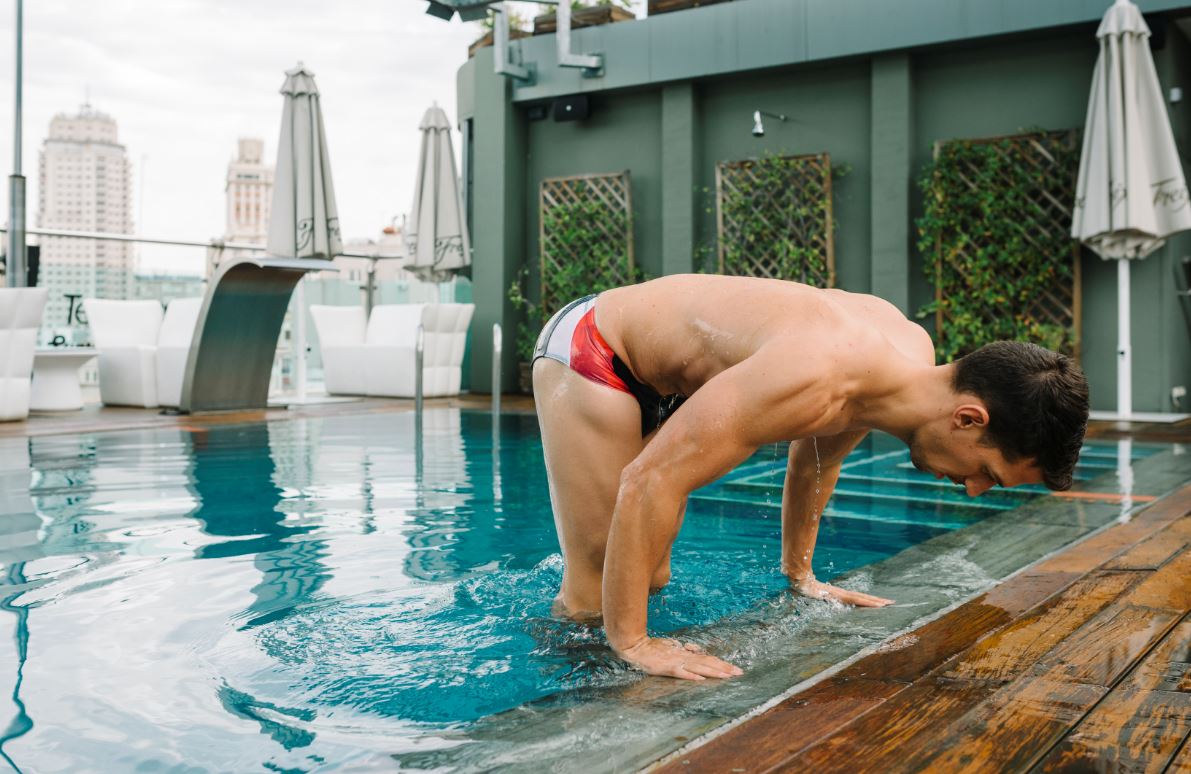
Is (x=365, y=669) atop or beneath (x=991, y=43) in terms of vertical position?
beneath

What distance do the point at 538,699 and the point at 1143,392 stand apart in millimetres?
7531

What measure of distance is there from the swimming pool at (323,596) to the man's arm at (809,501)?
90 mm

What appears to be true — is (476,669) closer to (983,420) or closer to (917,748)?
(917,748)

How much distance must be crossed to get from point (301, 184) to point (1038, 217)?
613cm

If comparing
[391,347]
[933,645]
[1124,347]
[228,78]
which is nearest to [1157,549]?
[933,645]

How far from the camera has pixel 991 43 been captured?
819cm

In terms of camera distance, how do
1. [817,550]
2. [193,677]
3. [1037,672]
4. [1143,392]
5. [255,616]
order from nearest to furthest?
[1037,672] < [193,677] < [255,616] < [817,550] < [1143,392]

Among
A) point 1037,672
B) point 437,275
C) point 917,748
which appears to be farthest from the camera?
point 437,275

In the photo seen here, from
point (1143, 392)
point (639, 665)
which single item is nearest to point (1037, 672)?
point (639, 665)

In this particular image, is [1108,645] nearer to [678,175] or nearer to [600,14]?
[678,175]

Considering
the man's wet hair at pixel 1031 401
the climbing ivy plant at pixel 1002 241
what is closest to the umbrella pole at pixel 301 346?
the climbing ivy plant at pixel 1002 241

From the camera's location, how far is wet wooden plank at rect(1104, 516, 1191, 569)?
2422 millimetres

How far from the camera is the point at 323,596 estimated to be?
244 cm

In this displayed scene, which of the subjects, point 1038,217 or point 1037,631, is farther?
point 1038,217
